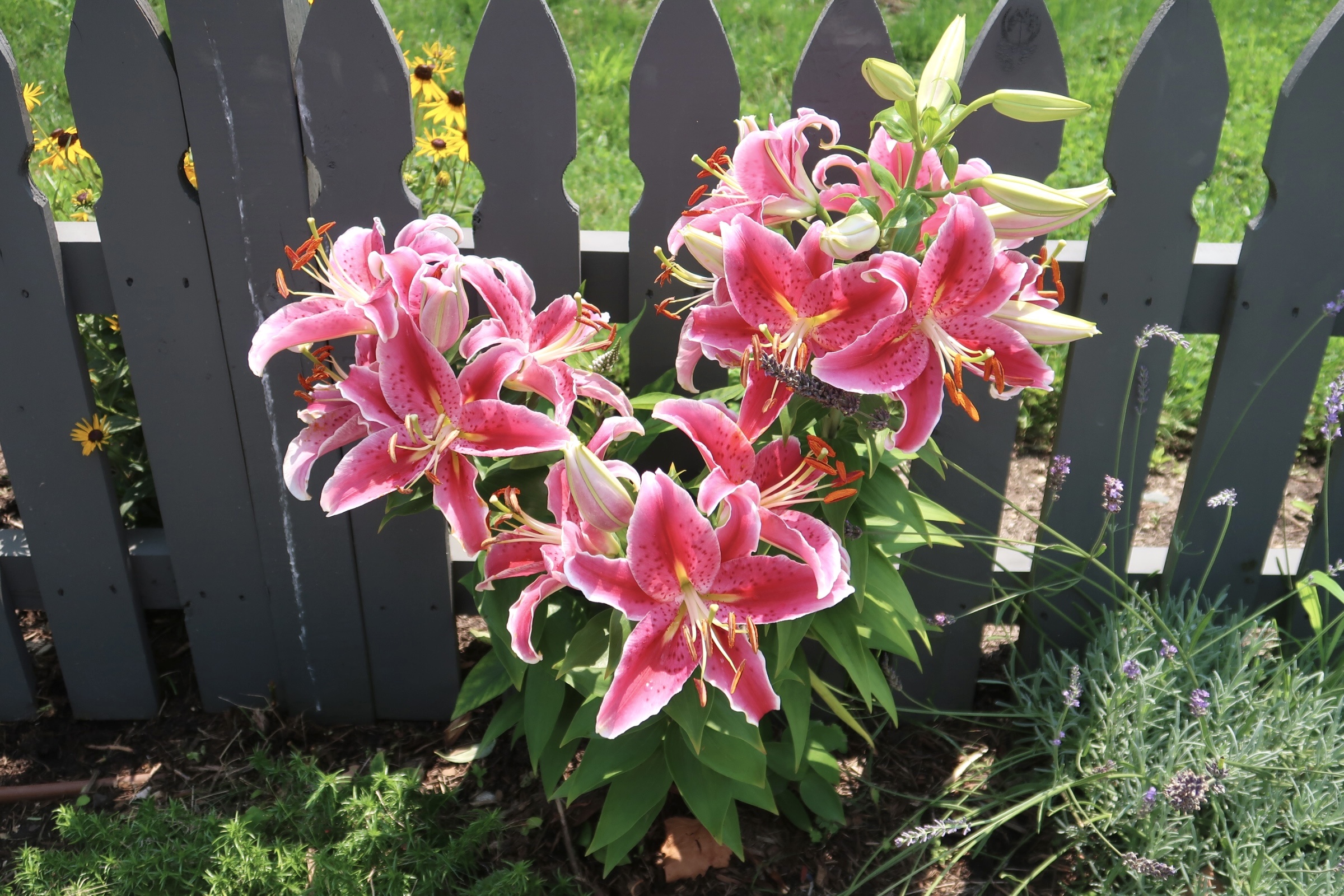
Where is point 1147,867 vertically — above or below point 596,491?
below

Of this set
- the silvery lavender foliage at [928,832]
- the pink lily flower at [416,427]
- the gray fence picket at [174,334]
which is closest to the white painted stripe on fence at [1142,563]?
the silvery lavender foliage at [928,832]

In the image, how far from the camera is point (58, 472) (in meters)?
2.14

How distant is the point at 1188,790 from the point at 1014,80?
1202 mm

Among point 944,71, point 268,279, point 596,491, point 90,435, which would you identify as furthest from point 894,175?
point 90,435

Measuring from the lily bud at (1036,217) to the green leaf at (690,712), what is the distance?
734 mm

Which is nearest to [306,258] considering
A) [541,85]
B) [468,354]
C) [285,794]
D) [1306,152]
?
[468,354]

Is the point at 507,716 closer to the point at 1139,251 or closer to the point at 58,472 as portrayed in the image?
A: the point at 58,472

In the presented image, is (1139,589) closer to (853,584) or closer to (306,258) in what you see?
(853,584)


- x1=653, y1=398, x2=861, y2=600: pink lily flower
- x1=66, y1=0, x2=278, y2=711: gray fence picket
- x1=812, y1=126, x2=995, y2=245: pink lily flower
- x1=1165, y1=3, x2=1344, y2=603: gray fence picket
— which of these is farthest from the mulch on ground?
x1=812, y1=126, x2=995, y2=245: pink lily flower

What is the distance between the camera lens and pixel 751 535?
126 cm

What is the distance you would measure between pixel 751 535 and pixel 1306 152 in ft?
4.59

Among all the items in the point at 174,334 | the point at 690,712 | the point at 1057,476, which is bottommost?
the point at 690,712

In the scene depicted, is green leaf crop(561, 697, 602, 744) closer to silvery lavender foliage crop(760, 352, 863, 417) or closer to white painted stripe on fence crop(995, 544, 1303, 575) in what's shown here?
silvery lavender foliage crop(760, 352, 863, 417)

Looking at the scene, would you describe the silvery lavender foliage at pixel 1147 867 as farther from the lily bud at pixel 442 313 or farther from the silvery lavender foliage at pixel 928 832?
the lily bud at pixel 442 313
